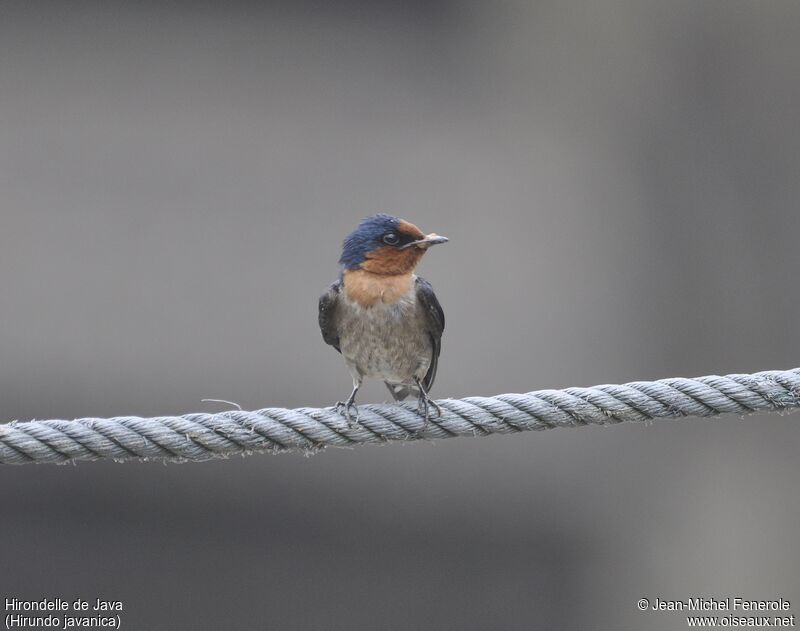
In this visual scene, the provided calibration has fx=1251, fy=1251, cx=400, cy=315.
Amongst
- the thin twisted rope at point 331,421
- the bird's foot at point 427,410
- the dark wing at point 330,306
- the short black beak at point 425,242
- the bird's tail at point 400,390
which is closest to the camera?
the thin twisted rope at point 331,421

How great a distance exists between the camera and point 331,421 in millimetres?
3271

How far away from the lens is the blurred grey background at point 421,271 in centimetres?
676

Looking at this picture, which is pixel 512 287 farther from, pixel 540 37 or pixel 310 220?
pixel 540 37

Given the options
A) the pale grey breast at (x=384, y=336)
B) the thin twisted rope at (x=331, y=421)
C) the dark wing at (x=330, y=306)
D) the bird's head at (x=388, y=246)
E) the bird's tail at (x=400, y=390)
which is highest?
the bird's head at (x=388, y=246)

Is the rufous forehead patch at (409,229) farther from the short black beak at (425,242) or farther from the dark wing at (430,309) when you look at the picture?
the dark wing at (430,309)

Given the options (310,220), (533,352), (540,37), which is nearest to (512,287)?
(533,352)

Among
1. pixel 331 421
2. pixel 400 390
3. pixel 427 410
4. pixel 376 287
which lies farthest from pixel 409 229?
pixel 331 421

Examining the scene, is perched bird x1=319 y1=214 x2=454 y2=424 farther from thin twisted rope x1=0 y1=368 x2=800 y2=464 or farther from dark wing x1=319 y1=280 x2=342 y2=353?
thin twisted rope x1=0 y1=368 x2=800 y2=464

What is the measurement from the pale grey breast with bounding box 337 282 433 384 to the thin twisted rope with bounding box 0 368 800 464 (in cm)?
78

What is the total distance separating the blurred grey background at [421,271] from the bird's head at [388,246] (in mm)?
2573

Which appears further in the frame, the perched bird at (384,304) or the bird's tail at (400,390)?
the bird's tail at (400,390)

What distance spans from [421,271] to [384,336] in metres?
3.07

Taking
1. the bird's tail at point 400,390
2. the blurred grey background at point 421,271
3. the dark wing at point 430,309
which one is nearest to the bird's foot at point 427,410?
the dark wing at point 430,309

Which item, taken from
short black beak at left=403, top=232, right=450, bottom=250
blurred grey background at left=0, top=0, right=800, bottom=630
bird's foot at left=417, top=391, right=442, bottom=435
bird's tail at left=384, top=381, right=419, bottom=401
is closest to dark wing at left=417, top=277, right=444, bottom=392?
short black beak at left=403, top=232, right=450, bottom=250
